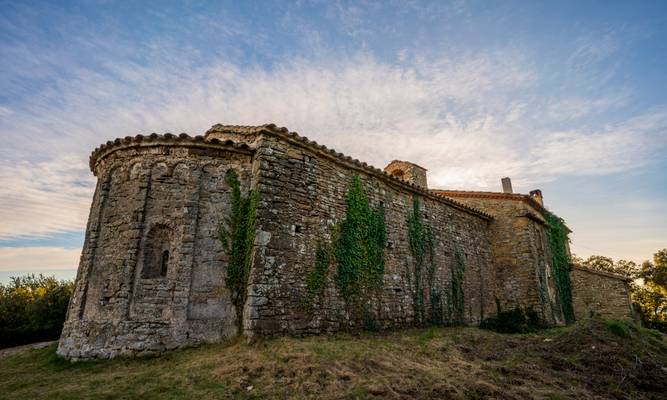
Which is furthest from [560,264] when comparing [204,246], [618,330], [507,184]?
[204,246]

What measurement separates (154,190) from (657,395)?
36.9 ft

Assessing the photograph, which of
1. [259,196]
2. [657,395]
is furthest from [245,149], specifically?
[657,395]

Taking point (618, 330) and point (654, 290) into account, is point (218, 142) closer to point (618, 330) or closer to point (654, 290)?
point (618, 330)

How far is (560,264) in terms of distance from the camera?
65.0 ft

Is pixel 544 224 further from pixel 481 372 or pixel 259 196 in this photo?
pixel 259 196

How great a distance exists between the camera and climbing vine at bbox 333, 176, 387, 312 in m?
9.66

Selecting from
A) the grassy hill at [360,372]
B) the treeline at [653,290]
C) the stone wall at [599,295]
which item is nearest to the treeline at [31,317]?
the grassy hill at [360,372]

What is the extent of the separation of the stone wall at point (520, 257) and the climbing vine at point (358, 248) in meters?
8.78

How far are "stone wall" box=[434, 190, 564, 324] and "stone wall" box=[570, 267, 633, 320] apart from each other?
3139 mm

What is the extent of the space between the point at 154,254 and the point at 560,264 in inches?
825

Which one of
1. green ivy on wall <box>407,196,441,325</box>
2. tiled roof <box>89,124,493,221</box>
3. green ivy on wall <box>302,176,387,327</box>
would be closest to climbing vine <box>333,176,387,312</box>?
green ivy on wall <box>302,176,387,327</box>

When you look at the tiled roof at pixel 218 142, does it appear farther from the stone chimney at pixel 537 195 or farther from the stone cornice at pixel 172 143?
the stone chimney at pixel 537 195

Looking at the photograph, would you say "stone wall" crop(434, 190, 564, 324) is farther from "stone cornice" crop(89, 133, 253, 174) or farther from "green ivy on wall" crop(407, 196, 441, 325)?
"stone cornice" crop(89, 133, 253, 174)

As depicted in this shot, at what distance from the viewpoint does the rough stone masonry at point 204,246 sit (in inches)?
308
